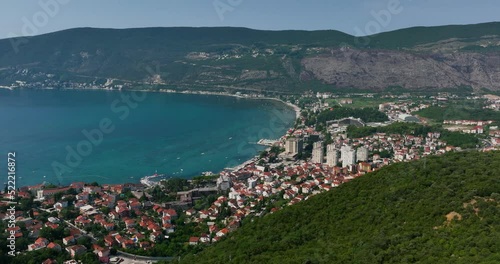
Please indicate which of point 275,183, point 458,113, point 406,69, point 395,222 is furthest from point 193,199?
point 406,69

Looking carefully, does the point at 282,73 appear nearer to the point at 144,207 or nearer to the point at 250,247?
the point at 144,207

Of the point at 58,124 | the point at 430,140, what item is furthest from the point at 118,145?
the point at 430,140

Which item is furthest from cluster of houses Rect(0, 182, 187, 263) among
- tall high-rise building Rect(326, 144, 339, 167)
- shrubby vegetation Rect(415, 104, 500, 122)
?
shrubby vegetation Rect(415, 104, 500, 122)

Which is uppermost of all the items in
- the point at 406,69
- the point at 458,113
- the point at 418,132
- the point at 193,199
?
the point at 406,69

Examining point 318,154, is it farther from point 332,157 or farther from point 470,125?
point 470,125

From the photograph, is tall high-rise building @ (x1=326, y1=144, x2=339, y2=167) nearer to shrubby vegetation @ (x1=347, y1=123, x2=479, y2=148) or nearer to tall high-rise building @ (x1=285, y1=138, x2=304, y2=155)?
tall high-rise building @ (x1=285, y1=138, x2=304, y2=155)

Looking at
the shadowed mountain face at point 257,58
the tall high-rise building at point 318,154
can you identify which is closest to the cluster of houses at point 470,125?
the tall high-rise building at point 318,154

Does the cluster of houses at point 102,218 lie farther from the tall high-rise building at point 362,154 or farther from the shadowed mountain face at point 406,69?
the shadowed mountain face at point 406,69
